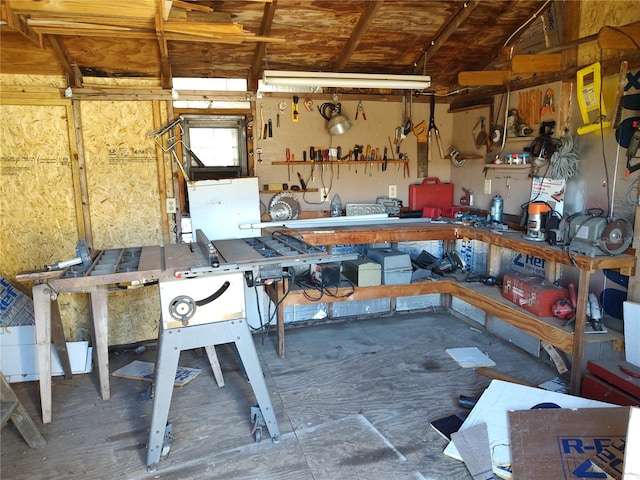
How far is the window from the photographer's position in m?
3.96

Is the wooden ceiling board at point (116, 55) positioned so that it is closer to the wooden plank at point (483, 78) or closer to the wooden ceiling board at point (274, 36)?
the wooden ceiling board at point (274, 36)

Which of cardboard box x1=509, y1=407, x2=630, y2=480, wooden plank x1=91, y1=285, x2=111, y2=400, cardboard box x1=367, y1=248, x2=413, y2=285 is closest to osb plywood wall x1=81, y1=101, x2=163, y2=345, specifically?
wooden plank x1=91, y1=285, x2=111, y2=400

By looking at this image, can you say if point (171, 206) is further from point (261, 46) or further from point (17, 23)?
point (17, 23)

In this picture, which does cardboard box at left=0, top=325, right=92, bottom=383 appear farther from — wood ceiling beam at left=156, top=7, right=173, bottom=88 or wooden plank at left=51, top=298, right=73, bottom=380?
wood ceiling beam at left=156, top=7, right=173, bottom=88

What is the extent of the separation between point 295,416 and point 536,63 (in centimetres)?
286

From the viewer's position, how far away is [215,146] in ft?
13.3

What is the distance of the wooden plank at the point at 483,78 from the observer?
3513 millimetres

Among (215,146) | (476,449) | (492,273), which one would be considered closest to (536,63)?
(492,273)

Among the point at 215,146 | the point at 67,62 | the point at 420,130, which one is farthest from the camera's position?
the point at 420,130

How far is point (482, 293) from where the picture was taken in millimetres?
3566

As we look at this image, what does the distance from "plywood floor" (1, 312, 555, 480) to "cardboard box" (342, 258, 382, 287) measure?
1.61ft

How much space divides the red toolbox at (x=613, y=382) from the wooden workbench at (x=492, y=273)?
0.11 metres

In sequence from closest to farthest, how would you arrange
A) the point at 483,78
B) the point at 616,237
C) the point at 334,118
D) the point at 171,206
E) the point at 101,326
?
the point at 616,237, the point at 101,326, the point at 483,78, the point at 171,206, the point at 334,118

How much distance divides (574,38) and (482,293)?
6.34ft
